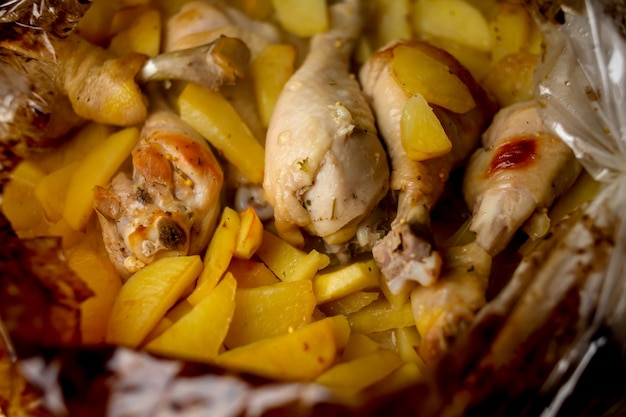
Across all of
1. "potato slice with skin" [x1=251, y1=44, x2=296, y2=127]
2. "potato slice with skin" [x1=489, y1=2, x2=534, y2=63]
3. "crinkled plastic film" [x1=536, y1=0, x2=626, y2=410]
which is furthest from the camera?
"potato slice with skin" [x1=489, y1=2, x2=534, y2=63]

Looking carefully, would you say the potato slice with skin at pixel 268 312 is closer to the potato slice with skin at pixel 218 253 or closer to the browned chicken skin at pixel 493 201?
A: the potato slice with skin at pixel 218 253

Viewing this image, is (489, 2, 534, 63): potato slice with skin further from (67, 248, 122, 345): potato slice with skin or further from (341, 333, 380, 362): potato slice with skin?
(67, 248, 122, 345): potato slice with skin

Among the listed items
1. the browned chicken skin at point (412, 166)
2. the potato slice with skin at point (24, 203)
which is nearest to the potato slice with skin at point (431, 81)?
the browned chicken skin at point (412, 166)

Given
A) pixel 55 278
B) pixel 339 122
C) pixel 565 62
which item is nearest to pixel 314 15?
pixel 339 122

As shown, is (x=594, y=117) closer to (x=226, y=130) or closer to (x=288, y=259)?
(x=288, y=259)

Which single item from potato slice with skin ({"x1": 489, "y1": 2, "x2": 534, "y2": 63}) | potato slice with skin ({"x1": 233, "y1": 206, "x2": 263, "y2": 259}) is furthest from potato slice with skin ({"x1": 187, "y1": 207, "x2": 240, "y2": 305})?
potato slice with skin ({"x1": 489, "y1": 2, "x2": 534, "y2": 63})

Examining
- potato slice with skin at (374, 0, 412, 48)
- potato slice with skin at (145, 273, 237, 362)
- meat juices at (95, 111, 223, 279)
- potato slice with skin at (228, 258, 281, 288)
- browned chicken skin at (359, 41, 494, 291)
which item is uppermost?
potato slice with skin at (374, 0, 412, 48)

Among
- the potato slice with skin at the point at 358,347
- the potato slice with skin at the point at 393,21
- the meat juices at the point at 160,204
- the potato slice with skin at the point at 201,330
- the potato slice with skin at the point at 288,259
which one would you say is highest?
the potato slice with skin at the point at 393,21

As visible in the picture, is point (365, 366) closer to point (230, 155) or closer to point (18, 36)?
point (230, 155)
